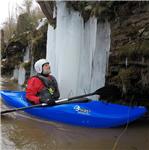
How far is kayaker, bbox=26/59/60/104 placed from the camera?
24.2ft

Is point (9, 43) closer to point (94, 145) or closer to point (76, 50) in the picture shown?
point (76, 50)

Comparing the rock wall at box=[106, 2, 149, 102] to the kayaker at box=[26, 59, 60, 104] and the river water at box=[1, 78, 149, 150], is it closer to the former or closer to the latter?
the river water at box=[1, 78, 149, 150]

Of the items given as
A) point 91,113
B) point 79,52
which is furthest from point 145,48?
point 79,52

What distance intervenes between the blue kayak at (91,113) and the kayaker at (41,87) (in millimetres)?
220

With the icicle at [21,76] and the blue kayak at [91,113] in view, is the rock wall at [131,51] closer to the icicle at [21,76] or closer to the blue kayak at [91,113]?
the blue kayak at [91,113]

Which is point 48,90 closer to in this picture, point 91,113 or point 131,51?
point 91,113

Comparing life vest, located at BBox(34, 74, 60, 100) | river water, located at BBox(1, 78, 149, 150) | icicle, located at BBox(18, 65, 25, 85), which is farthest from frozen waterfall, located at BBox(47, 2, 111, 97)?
icicle, located at BBox(18, 65, 25, 85)

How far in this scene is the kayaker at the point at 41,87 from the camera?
7.38 m

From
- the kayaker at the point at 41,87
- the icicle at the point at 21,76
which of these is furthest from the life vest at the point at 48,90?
the icicle at the point at 21,76

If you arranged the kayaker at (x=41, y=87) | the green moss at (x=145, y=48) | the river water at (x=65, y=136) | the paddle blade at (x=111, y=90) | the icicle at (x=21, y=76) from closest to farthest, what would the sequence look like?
the river water at (x=65, y=136)
the green moss at (x=145, y=48)
the kayaker at (x=41, y=87)
the paddle blade at (x=111, y=90)
the icicle at (x=21, y=76)

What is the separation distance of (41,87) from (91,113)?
4.11 ft

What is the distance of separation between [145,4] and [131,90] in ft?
5.89

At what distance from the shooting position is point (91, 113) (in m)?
6.89

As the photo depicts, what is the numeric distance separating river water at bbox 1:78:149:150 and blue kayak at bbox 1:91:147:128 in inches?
5.3
